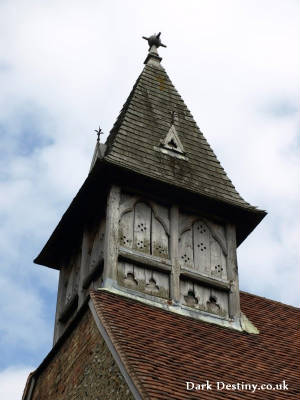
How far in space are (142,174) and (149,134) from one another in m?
1.46

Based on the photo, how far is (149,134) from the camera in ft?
48.3

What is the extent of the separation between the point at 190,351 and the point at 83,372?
4.74 ft

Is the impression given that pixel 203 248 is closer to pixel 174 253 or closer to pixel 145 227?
pixel 174 253

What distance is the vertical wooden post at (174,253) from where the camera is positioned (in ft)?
41.7

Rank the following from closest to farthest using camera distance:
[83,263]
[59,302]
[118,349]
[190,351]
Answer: [118,349]
[190,351]
[83,263]
[59,302]

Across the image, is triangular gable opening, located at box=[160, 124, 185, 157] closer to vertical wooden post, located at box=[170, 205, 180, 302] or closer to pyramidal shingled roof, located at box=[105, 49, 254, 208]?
pyramidal shingled roof, located at box=[105, 49, 254, 208]

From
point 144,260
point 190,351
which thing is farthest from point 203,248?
point 190,351

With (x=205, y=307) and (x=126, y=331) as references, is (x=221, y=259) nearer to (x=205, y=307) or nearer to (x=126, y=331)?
(x=205, y=307)

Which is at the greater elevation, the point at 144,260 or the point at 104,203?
the point at 104,203

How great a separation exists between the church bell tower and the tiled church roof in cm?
46

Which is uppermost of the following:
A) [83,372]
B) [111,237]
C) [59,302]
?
[59,302]

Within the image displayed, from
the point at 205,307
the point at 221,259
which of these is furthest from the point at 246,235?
the point at 205,307

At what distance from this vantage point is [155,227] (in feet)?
44.0

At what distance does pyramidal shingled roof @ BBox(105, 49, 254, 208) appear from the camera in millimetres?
13898
